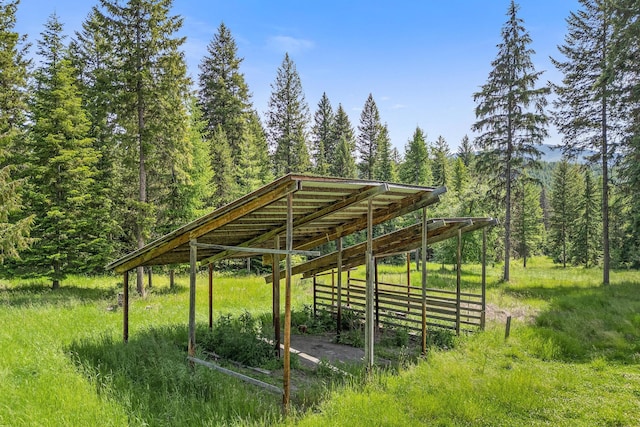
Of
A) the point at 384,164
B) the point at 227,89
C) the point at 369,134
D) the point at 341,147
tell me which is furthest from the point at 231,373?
the point at 369,134

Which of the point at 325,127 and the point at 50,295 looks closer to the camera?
the point at 50,295

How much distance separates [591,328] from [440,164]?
36894 mm

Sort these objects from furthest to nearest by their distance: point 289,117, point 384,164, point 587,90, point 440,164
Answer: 1. point 440,164
2. point 384,164
3. point 289,117
4. point 587,90

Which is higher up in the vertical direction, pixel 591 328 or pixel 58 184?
pixel 58 184

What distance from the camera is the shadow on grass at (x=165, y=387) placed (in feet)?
16.7

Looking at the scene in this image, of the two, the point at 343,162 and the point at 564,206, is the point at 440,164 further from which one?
the point at 564,206

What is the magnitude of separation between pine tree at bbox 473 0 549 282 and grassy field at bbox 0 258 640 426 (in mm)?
11658

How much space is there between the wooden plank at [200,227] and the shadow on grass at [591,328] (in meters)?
7.39

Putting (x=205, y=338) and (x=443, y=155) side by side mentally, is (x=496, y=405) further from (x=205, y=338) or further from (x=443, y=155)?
(x=443, y=155)

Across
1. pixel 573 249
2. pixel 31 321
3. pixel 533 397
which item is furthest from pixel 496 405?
pixel 573 249

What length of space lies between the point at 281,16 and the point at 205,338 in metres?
10.5

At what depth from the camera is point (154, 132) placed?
16.2 meters

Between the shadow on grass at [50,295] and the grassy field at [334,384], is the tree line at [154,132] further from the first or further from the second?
the grassy field at [334,384]

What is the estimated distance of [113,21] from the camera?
1566 cm
